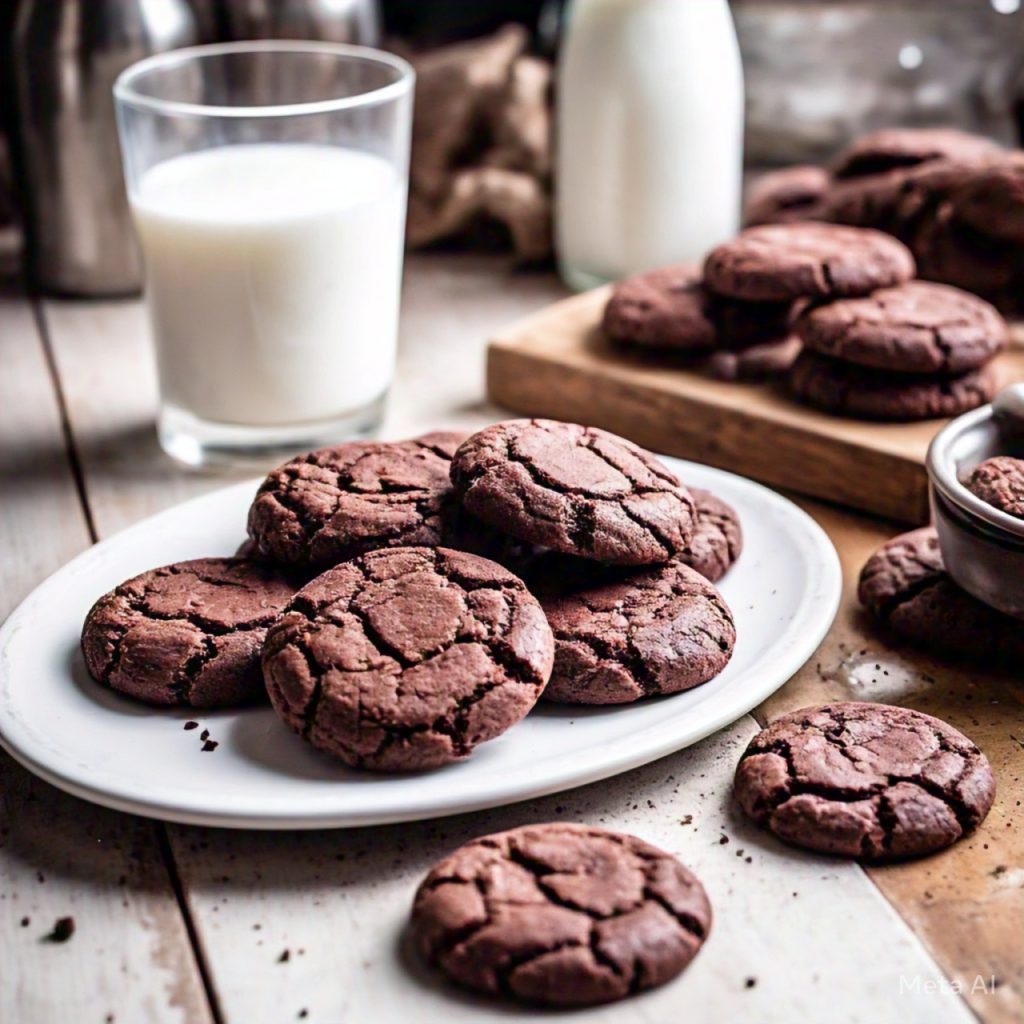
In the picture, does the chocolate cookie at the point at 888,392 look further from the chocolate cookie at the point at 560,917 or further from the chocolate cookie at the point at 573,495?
the chocolate cookie at the point at 560,917

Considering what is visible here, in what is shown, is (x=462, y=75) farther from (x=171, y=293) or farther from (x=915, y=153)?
(x=171, y=293)

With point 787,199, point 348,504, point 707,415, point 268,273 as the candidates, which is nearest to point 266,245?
point 268,273

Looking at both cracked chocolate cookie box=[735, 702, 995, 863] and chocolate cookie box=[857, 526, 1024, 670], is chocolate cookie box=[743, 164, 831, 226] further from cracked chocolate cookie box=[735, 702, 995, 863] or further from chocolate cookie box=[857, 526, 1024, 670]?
cracked chocolate cookie box=[735, 702, 995, 863]

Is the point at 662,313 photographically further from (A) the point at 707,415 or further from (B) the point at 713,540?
(B) the point at 713,540

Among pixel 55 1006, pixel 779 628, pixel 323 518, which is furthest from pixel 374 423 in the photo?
pixel 55 1006

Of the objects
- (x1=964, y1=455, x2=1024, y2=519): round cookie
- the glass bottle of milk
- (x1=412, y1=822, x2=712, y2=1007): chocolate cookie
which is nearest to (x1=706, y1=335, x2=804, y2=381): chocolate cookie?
the glass bottle of milk

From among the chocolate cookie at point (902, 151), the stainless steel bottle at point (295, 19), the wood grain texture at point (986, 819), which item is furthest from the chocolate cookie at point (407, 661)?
the stainless steel bottle at point (295, 19)
